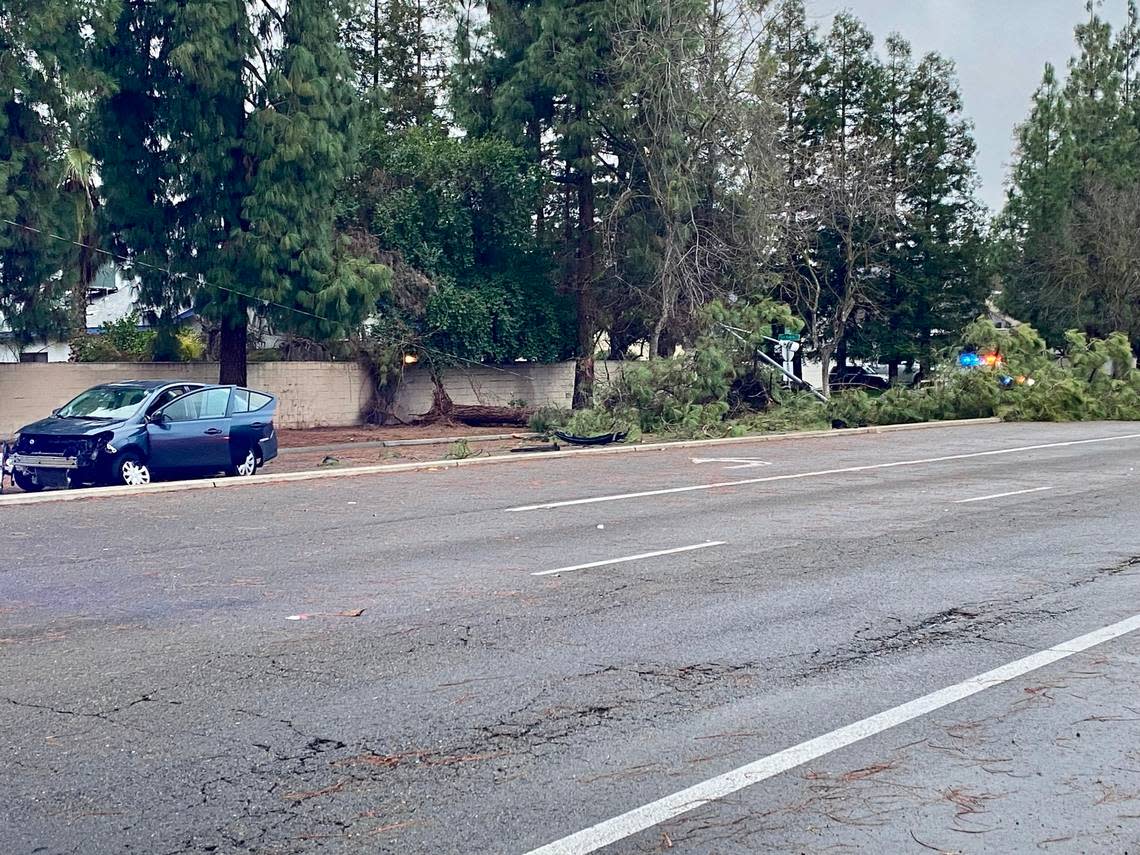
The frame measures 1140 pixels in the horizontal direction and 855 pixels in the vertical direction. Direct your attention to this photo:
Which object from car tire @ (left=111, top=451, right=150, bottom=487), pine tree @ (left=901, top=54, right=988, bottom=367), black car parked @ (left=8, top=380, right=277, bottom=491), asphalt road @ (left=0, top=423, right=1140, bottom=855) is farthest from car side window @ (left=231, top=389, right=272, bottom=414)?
pine tree @ (left=901, top=54, right=988, bottom=367)

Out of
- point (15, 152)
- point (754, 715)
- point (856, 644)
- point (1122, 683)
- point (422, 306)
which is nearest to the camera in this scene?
point (754, 715)

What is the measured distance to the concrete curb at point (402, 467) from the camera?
14.9m

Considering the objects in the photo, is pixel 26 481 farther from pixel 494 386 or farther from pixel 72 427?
pixel 494 386

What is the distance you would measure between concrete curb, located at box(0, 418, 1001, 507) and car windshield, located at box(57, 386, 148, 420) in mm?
1726

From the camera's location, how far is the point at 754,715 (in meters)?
6.29

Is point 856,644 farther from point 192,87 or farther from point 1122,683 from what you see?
point 192,87

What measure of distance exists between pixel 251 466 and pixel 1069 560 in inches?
488

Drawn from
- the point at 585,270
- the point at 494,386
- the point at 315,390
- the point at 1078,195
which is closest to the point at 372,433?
the point at 315,390

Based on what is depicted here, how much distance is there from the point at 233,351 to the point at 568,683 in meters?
26.7

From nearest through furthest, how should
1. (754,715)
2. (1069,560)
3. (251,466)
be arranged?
(754,715), (1069,560), (251,466)

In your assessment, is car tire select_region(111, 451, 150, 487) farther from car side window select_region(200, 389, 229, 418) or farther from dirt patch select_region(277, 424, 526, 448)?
dirt patch select_region(277, 424, 526, 448)

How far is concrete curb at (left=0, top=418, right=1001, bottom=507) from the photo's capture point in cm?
1491

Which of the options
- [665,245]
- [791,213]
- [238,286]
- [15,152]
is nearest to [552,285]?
[665,245]

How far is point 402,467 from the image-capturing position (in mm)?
18922
